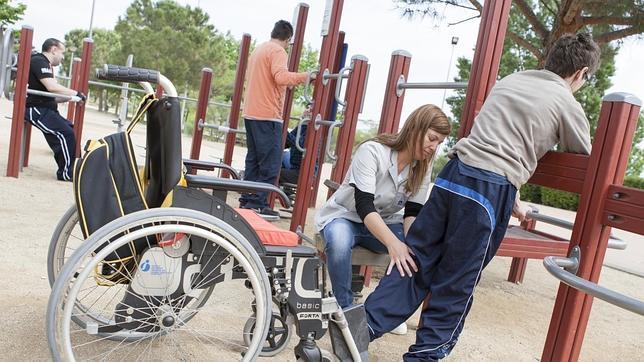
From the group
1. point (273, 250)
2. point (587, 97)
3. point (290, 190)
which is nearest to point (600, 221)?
point (273, 250)

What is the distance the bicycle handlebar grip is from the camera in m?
1.89

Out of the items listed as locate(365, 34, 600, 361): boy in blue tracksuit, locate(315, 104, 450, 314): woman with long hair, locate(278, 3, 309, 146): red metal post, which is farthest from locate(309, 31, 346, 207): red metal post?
locate(365, 34, 600, 361): boy in blue tracksuit

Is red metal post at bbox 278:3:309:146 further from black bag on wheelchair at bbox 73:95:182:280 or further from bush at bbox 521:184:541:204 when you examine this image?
bush at bbox 521:184:541:204

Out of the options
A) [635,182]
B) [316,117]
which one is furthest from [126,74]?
[635,182]

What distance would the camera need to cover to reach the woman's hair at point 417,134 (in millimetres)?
2379

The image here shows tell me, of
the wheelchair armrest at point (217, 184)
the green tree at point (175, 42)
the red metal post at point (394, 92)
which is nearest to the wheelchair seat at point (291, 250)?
the wheelchair armrest at point (217, 184)

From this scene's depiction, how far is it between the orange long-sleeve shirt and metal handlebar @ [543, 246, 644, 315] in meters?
3.27

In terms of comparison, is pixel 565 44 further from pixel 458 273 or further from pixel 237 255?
pixel 237 255

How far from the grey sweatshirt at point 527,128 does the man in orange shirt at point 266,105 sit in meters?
2.96

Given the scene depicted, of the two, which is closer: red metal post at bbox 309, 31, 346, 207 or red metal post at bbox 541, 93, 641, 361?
red metal post at bbox 541, 93, 641, 361

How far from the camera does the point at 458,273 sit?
2.06m

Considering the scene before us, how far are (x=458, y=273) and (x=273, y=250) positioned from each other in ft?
2.20

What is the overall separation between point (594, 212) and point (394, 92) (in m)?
1.69

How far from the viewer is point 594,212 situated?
1861mm
